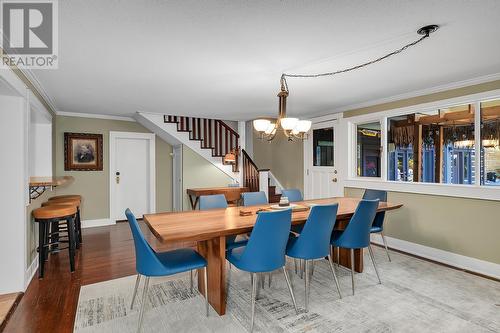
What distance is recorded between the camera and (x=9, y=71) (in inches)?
95.1

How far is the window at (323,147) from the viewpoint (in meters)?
5.21

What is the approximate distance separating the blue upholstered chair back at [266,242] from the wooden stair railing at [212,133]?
4.00 m

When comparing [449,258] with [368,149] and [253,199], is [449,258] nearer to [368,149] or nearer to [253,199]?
[368,149]

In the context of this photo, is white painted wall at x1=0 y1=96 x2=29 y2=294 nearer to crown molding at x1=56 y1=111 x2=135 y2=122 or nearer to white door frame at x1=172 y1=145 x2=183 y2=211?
crown molding at x1=56 y1=111 x2=135 y2=122

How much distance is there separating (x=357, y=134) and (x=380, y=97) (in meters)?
0.85

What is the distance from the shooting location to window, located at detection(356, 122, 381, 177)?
4475mm

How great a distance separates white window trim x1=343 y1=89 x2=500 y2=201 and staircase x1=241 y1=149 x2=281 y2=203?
1.64 m

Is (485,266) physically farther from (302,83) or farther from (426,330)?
(302,83)

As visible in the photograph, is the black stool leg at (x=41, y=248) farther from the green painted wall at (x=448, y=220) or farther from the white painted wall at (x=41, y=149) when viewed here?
the green painted wall at (x=448, y=220)

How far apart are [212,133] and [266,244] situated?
14.2 feet

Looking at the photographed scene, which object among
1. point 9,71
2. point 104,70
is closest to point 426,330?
point 104,70

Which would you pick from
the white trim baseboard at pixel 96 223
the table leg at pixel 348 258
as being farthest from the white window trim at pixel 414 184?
the white trim baseboard at pixel 96 223

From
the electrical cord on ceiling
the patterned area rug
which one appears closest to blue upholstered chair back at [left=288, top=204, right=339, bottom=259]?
the patterned area rug

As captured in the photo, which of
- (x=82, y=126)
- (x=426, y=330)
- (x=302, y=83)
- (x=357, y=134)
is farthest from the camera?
(x=82, y=126)
